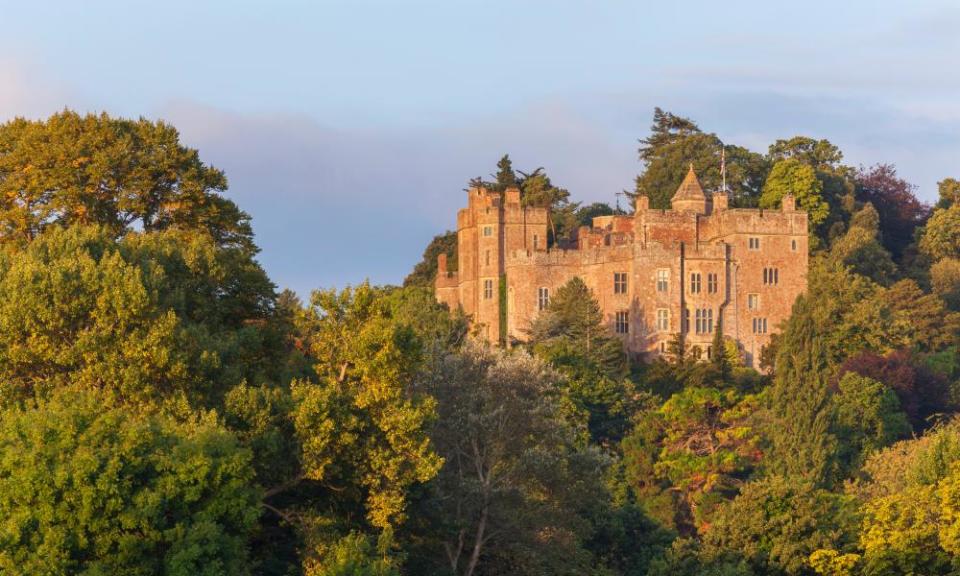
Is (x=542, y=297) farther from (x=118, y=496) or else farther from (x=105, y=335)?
(x=118, y=496)

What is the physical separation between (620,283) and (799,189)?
12.2 meters

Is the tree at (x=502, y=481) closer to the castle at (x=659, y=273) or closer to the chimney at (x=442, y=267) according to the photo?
the castle at (x=659, y=273)

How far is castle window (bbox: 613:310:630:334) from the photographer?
7750cm

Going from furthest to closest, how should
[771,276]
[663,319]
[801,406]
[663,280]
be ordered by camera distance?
[771,276], [663,280], [663,319], [801,406]

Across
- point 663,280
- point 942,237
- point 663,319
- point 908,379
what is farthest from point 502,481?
point 942,237

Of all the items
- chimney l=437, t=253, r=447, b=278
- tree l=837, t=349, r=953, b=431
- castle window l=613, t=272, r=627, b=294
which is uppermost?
chimney l=437, t=253, r=447, b=278

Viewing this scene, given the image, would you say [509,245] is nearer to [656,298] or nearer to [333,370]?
[656,298]

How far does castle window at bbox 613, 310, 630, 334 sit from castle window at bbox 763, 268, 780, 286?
5991 millimetres

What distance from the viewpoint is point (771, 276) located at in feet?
257

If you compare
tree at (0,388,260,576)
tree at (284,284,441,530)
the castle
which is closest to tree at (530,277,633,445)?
the castle

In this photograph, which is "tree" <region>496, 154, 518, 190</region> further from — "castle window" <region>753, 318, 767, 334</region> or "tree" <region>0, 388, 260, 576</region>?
"tree" <region>0, 388, 260, 576</region>

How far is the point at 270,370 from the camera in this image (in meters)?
43.6

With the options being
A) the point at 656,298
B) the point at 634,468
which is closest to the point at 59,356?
the point at 634,468

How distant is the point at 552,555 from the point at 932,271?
46783mm
